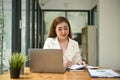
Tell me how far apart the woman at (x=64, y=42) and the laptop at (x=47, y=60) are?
36 centimetres

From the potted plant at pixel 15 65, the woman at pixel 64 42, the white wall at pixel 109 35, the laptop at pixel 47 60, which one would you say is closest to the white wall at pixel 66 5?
the white wall at pixel 109 35

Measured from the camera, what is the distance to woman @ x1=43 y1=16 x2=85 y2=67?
2.67 metres

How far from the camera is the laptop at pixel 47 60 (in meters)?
2.21

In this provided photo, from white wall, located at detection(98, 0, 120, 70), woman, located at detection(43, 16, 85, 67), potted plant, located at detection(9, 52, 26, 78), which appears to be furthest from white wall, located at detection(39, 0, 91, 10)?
potted plant, located at detection(9, 52, 26, 78)

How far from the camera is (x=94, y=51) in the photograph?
7.10m

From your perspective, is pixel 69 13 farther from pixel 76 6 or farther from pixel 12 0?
pixel 12 0

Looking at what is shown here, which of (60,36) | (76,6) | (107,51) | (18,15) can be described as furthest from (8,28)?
(76,6)

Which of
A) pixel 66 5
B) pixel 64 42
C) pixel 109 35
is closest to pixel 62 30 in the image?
pixel 64 42

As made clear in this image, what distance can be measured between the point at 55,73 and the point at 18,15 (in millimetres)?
1257

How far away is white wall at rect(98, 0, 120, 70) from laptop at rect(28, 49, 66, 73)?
4.43m

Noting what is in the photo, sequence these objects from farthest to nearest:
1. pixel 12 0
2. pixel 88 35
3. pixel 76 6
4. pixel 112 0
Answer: pixel 76 6 → pixel 88 35 → pixel 112 0 → pixel 12 0

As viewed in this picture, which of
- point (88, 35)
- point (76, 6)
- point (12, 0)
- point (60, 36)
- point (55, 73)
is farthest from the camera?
point (76, 6)

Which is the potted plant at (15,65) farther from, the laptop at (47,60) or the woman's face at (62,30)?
the woman's face at (62,30)

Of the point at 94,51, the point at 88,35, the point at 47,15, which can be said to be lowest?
the point at 94,51
